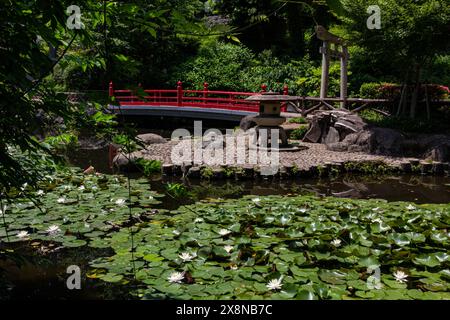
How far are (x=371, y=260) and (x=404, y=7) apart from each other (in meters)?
10.1

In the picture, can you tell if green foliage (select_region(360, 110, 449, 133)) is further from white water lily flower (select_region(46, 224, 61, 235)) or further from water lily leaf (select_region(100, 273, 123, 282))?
water lily leaf (select_region(100, 273, 123, 282))

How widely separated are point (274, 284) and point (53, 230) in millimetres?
2797

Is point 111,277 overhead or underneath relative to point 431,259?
underneath

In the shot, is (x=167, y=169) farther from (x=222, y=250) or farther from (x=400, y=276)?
(x=400, y=276)

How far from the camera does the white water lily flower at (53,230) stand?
15.7 feet

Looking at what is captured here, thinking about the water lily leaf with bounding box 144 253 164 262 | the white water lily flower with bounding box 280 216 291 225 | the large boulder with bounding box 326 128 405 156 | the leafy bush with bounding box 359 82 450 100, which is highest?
the leafy bush with bounding box 359 82 450 100

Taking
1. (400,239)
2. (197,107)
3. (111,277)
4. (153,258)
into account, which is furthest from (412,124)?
(111,277)

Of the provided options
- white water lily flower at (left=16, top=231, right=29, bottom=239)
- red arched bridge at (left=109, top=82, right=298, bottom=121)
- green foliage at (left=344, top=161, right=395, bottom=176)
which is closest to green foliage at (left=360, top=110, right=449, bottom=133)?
green foliage at (left=344, top=161, right=395, bottom=176)

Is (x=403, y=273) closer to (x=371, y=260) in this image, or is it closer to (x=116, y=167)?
(x=371, y=260)

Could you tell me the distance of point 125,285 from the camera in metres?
3.67

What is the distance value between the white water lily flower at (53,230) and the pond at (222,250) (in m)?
0.04

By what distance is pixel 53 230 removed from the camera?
4832 mm

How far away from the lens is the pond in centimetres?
331

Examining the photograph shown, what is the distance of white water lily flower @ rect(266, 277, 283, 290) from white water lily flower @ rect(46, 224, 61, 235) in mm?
2718
